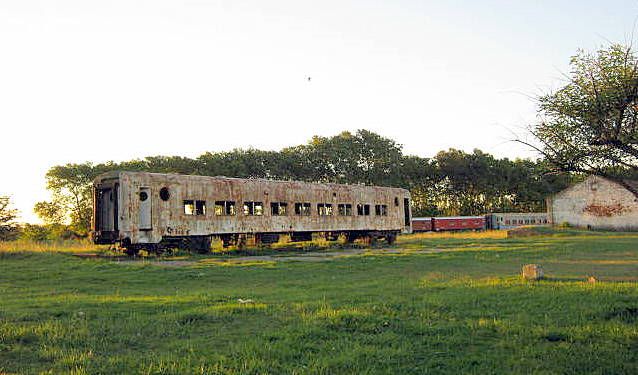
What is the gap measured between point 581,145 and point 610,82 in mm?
1015

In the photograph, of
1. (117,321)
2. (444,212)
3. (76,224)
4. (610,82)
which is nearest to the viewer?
(610,82)

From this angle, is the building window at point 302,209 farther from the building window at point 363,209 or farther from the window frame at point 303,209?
the building window at point 363,209

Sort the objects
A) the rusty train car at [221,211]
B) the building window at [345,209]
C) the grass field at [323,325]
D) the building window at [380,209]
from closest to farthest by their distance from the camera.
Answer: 1. the grass field at [323,325]
2. the rusty train car at [221,211]
3. the building window at [345,209]
4. the building window at [380,209]

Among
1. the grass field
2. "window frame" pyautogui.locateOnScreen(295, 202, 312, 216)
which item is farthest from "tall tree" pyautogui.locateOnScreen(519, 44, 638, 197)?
"window frame" pyautogui.locateOnScreen(295, 202, 312, 216)

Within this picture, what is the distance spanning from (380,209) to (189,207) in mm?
15726

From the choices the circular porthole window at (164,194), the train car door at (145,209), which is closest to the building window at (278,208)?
the circular porthole window at (164,194)

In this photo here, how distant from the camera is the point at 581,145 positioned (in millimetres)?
8359

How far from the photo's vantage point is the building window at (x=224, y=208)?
2778 centimetres

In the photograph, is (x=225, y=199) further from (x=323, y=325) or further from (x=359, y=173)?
(x=359, y=173)

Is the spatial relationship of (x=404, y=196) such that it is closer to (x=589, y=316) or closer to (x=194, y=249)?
(x=194, y=249)

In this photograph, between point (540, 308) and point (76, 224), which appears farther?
point (76, 224)

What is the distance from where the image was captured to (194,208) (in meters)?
26.6

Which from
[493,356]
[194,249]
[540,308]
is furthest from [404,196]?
[493,356]

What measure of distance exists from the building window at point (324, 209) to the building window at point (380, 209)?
184 inches
